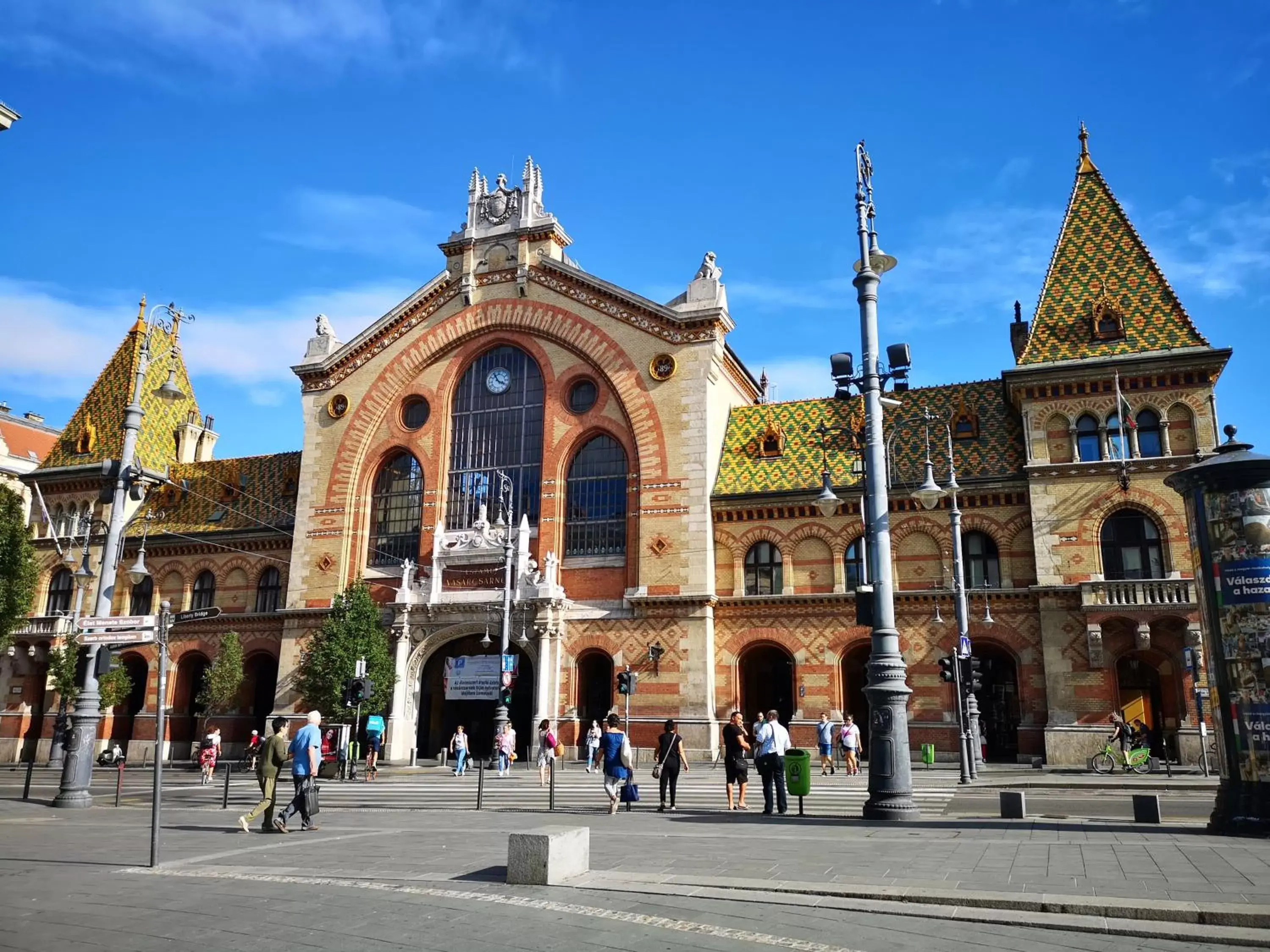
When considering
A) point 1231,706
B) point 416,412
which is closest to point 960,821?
point 1231,706

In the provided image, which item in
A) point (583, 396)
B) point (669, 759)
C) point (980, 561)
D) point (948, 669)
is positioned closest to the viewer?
point (669, 759)

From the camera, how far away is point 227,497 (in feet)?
150

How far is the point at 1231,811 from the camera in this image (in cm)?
1420

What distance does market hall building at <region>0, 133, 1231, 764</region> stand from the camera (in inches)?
1241

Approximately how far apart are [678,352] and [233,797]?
840 inches

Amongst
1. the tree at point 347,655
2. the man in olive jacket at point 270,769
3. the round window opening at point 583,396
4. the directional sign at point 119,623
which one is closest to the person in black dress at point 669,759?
the man in olive jacket at point 270,769

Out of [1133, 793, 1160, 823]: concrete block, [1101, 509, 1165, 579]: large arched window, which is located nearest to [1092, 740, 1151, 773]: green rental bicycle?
[1101, 509, 1165, 579]: large arched window

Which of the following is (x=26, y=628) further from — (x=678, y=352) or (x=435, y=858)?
(x=435, y=858)

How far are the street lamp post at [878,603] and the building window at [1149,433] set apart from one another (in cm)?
1722

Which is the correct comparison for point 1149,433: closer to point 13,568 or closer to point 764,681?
point 764,681

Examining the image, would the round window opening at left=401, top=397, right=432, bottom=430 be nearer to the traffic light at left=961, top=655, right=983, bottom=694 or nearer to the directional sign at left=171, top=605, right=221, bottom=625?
the traffic light at left=961, top=655, right=983, bottom=694

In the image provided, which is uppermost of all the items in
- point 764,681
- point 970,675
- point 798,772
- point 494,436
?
point 494,436

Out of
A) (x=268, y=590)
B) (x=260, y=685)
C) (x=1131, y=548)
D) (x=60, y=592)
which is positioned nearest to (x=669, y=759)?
(x=1131, y=548)

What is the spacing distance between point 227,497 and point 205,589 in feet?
14.3
